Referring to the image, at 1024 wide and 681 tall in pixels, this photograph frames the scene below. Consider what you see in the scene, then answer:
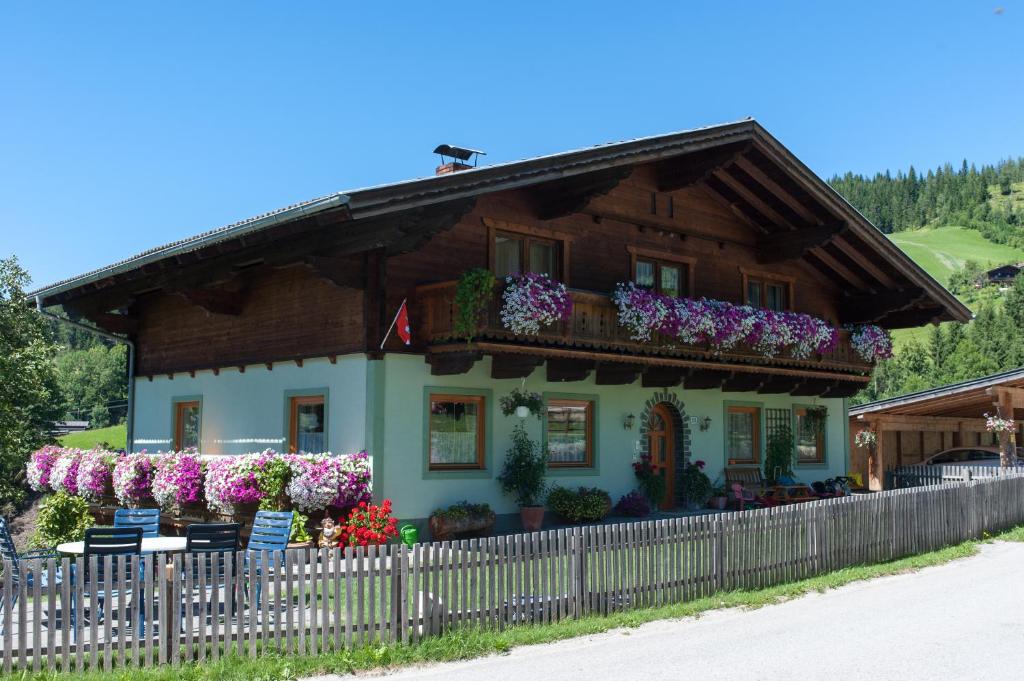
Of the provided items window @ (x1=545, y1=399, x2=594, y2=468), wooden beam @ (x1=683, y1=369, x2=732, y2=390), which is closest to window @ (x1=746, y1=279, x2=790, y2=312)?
wooden beam @ (x1=683, y1=369, x2=732, y2=390)

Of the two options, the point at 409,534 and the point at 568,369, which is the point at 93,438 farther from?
the point at 409,534

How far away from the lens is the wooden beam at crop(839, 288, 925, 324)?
22.8 meters

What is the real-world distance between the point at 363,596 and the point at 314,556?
55 centimetres

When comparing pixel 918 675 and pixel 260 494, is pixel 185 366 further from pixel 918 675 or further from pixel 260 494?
pixel 918 675

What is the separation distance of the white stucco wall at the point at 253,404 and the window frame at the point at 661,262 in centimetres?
644

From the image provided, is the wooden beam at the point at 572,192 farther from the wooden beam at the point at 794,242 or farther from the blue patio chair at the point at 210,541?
the blue patio chair at the point at 210,541

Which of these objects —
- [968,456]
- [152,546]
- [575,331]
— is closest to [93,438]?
[968,456]

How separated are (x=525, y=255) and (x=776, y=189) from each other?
677cm

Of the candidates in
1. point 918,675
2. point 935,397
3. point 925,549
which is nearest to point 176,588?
point 918,675

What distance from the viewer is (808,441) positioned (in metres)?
23.2

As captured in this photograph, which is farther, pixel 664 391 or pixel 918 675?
pixel 664 391

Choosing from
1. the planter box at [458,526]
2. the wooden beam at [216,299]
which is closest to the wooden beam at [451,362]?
the planter box at [458,526]

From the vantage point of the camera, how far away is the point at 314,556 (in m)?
8.41

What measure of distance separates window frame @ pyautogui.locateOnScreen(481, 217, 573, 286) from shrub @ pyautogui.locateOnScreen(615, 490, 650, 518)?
13.9 feet
